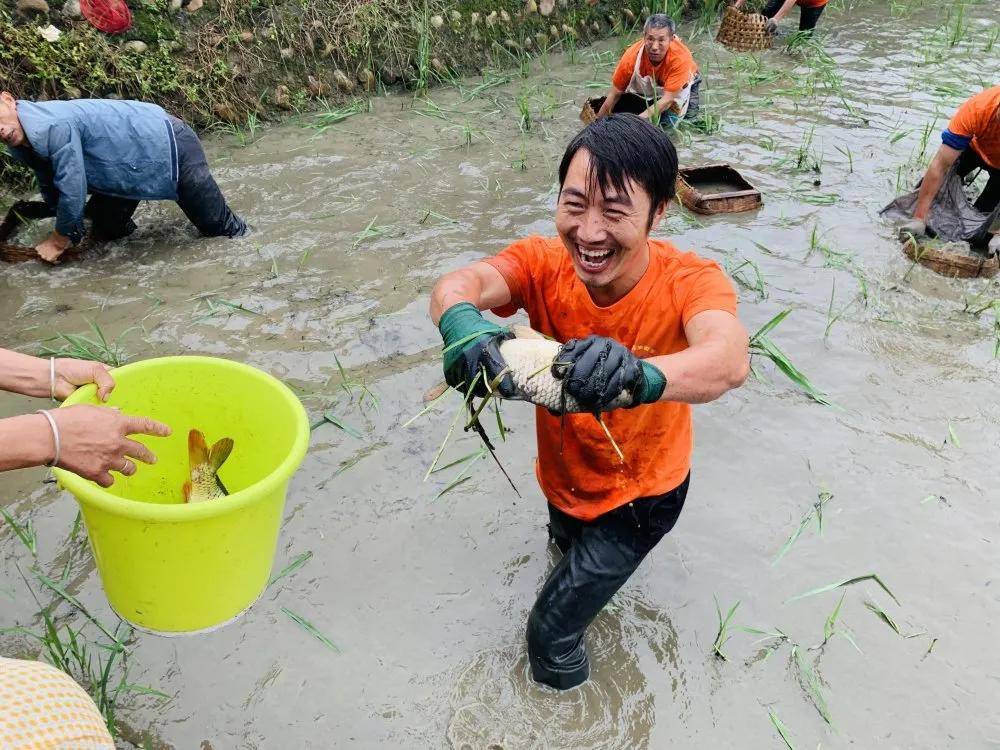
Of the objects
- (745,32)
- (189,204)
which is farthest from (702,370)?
(745,32)

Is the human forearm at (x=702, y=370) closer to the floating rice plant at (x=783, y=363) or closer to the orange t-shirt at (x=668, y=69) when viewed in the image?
the floating rice plant at (x=783, y=363)

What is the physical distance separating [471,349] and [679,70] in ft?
15.1

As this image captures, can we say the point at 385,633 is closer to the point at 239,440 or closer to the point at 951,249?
the point at 239,440

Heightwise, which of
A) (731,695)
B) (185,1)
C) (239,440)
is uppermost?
(185,1)

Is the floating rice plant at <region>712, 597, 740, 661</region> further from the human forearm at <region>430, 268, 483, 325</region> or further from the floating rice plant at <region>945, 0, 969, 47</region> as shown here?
the floating rice plant at <region>945, 0, 969, 47</region>

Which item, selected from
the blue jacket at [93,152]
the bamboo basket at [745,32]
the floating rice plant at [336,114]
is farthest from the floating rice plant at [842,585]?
the bamboo basket at [745,32]

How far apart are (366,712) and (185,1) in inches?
202

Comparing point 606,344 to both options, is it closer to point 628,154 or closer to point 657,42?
point 628,154

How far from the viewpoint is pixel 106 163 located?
4004 mm

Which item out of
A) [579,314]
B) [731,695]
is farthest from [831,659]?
[579,314]

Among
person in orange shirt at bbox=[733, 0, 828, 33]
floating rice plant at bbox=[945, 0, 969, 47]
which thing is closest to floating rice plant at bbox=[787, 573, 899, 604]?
person in orange shirt at bbox=[733, 0, 828, 33]

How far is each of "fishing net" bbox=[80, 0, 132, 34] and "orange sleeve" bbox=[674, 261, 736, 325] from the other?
4774 millimetres

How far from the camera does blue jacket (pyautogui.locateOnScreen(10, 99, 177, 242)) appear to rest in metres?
3.79

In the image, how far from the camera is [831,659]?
2289 millimetres
